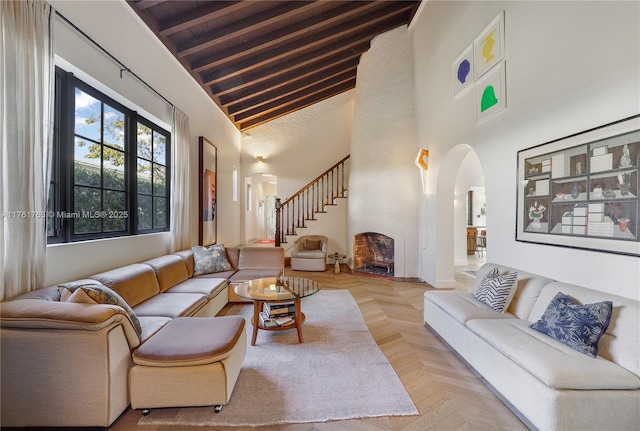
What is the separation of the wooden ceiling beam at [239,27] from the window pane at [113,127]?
5.29 feet

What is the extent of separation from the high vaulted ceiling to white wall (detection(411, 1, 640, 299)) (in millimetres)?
1733

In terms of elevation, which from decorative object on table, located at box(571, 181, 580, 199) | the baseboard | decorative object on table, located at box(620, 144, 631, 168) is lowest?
the baseboard

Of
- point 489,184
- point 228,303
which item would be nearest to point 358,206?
point 489,184

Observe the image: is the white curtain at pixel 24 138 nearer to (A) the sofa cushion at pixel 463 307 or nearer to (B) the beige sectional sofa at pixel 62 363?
(B) the beige sectional sofa at pixel 62 363

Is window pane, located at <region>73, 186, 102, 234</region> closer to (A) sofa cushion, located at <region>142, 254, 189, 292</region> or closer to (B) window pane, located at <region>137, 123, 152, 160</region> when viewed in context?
(A) sofa cushion, located at <region>142, 254, 189, 292</region>

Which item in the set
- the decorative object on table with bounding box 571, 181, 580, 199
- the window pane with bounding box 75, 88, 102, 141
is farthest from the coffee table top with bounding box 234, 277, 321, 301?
the decorative object on table with bounding box 571, 181, 580, 199

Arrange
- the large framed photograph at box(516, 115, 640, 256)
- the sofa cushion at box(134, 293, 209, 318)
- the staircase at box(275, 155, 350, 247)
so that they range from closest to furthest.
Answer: the large framed photograph at box(516, 115, 640, 256) → the sofa cushion at box(134, 293, 209, 318) → the staircase at box(275, 155, 350, 247)

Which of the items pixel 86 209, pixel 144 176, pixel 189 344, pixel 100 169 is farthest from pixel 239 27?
pixel 189 344

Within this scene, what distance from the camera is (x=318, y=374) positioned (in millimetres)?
2086

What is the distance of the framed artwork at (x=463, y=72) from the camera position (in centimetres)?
331

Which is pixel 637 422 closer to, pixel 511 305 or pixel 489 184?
pixel 511 305

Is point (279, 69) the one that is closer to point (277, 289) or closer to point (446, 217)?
point (446, 217)

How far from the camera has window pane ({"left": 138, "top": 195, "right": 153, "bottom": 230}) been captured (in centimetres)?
313

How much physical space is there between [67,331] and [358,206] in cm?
501
